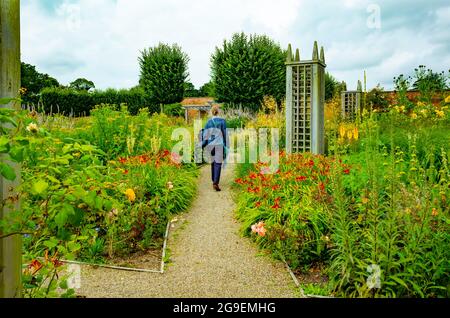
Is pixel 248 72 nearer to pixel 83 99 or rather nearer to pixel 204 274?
pixel 83 99

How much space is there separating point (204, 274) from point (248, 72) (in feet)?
66.7

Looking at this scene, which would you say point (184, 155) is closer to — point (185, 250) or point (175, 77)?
point (185, 250)

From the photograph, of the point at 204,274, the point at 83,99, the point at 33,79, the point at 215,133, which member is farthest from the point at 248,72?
the point at 204,274

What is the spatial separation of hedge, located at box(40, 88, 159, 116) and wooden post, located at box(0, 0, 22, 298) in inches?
859

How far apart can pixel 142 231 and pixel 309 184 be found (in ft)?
8.45

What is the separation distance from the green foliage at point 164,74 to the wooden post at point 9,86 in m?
25.1

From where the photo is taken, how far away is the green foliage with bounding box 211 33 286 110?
2353 cm

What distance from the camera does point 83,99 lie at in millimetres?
25781

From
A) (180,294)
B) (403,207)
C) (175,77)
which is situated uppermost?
(175,77)

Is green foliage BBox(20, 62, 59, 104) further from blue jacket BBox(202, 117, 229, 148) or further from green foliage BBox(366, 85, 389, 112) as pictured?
blue jacket BBox(202, 117, 229, 148)

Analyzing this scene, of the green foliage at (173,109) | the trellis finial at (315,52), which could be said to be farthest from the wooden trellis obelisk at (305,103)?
the green foliage at (173,109)
